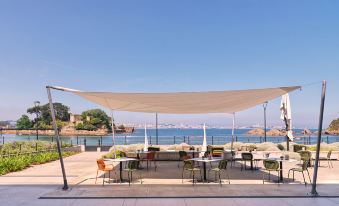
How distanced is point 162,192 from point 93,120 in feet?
339

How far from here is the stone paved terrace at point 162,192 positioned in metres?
6.24

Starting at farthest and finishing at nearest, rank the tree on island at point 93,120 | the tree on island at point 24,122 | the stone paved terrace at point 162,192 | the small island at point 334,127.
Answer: the tree on island at point 24,122
the small island at point 334,127
the tree on island at point 93,120
the stone paved terrace at point 162,192

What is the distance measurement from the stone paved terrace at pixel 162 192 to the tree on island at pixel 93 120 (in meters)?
94.1

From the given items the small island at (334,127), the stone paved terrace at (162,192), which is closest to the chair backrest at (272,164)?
the stone paved terrace at (162,192)

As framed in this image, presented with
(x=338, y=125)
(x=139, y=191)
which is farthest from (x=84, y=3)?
(x=338, y=125)

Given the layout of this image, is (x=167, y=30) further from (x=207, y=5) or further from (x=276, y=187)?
(x=276, y=187)

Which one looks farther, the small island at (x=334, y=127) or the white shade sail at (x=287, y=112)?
the small island at (x=334, y=127)

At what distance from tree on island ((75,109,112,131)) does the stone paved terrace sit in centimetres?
9406

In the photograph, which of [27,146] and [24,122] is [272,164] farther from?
[24,122]

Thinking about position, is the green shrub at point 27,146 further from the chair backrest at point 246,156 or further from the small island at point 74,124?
the small island at point 74,124

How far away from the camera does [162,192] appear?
703 cm

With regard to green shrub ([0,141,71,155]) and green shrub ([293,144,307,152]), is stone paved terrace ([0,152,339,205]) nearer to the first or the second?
green shrub ([293,144,307,152])

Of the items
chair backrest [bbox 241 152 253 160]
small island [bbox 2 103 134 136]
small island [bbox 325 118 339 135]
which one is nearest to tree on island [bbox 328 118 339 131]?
small island [bbox 325 118 339 135]

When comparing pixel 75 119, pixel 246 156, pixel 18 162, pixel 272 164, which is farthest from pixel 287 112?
pixel 75 119
